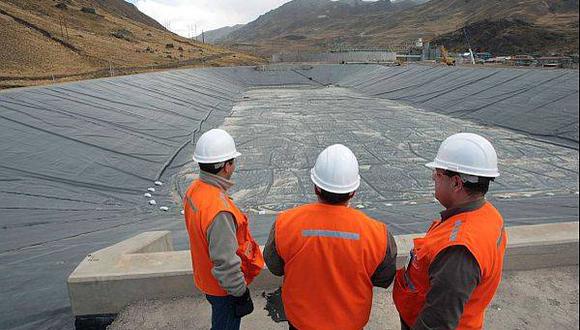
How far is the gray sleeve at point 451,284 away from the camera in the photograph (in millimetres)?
1437

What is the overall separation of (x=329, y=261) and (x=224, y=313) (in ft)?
3.24

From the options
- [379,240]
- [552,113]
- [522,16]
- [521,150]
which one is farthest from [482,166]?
[522,16]

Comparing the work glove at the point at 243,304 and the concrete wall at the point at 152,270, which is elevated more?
the work glove at the point at 243,304

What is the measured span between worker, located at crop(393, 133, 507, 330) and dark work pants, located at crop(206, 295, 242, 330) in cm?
112

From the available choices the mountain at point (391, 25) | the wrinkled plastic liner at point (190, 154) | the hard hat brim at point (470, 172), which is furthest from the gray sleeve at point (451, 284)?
the mountain at point (391, 25)

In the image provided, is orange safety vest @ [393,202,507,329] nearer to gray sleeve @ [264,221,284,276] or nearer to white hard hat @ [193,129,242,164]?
gray sleeve @ [264,221,284,276]

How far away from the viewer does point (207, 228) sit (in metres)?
2.05

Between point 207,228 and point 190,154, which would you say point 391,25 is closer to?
point 190,154

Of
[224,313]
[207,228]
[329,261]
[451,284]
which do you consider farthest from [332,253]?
[224,313]

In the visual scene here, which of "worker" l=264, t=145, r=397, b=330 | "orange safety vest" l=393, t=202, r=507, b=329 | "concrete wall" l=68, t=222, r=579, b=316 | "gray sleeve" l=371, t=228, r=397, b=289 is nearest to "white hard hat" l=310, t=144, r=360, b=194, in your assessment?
"worker" l=264, t=145, r=397, b=330

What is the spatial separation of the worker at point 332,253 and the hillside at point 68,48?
1867cm

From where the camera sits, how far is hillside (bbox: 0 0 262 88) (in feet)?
65.6

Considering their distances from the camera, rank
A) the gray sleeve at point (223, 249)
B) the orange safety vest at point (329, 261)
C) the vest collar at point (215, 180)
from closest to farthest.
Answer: the orange safety vest at point (329, 261), the gray sleeve at point (223, 249), the vest collar at point (215, 180)

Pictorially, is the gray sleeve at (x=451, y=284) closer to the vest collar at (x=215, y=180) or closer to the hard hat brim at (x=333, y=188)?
the hard hat brim at (x=333, y=188)
